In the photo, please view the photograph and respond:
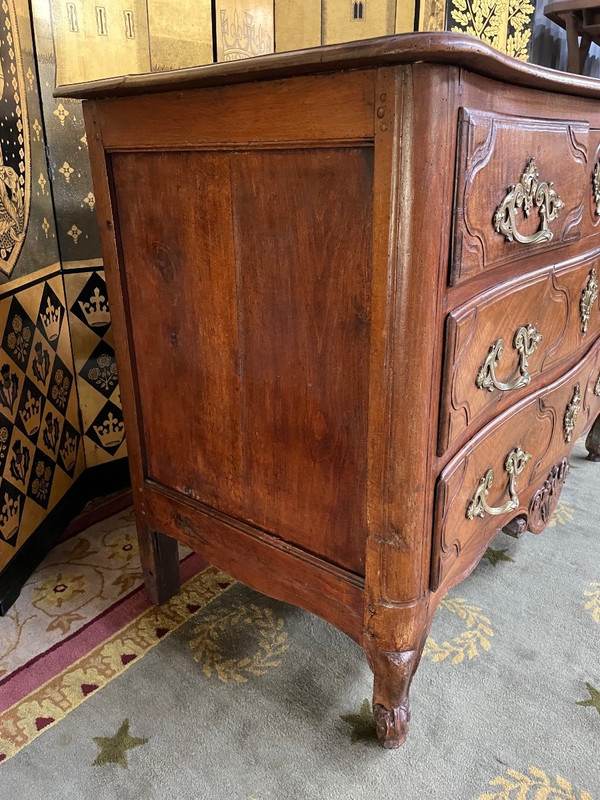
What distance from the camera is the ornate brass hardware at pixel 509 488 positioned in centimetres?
102

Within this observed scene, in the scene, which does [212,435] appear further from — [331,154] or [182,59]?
[182,59]

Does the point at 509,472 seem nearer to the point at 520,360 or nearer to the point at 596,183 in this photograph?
the point at 520,360

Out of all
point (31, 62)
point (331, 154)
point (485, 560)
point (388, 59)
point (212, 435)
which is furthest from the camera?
point (485, 560)

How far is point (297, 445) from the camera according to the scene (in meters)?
0.96

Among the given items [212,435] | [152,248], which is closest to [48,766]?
[212,435]

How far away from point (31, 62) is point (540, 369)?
1197 mm

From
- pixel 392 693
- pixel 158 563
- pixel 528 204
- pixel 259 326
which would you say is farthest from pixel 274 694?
pixel 528 204

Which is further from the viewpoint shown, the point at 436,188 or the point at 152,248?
the point at 152,248

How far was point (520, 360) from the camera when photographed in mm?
1033

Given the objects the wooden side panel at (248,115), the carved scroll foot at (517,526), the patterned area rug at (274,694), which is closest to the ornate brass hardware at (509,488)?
the carved scroll foot at (517,526)

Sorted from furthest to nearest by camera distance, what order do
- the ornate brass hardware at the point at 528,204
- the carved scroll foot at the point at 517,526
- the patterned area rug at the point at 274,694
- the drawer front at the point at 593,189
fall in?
1. the carved scroll foot at the point at 517,526
2. the drawer front at the point at 593,189
3. the patterned area rug at the point at 274,694
4. the ornate brass hardware at the point at 528,204

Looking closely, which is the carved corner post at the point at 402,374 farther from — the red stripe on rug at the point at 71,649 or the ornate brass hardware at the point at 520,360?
the red stripe on rug at the point at 71,649

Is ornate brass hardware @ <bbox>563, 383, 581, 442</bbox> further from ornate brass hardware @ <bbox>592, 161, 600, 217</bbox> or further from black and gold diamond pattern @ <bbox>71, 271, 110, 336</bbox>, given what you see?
black and gold diamond pattern @ <bbox>71, 271, 110, 336</bbox>

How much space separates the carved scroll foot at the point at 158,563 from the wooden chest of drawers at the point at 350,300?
0.09 m
